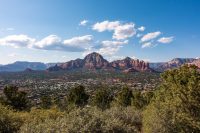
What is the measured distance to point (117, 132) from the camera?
23703 millimetres

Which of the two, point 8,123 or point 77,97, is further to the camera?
point 77,97

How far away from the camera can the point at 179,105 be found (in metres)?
27.1

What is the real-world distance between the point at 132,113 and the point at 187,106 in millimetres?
21001

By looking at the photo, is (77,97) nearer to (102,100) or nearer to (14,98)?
(102,100)

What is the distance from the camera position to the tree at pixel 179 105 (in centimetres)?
2631

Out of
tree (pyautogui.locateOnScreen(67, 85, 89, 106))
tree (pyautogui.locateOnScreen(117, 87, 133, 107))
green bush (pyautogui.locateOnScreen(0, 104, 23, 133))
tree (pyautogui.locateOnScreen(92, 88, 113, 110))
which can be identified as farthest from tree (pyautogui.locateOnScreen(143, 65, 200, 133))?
tree (pyautogui.locateOnScreen(92, 88, 113, 110))

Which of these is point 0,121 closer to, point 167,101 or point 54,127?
point 54,127

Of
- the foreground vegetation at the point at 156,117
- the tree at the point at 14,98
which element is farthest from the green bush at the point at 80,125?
the tree at the point at 14,98

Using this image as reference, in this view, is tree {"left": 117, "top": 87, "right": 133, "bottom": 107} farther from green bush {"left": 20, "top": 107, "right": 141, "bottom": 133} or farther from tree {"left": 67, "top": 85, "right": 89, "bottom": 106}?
green bush {"left": 20, "top": 107, "right": 141, "bottom": 133}

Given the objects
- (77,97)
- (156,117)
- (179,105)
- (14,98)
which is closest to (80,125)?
(179,105)

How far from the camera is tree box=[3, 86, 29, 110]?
60.4m

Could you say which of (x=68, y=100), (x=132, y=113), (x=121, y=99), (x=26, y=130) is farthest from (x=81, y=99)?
(x=26, y=130)

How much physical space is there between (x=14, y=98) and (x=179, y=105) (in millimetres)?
42628

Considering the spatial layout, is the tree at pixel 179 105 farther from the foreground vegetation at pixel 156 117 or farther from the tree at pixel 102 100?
the tree at pixel 102 100
